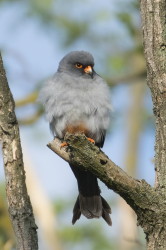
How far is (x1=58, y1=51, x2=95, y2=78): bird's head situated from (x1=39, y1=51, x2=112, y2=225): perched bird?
1.27 ft

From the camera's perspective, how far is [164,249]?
13.8 ft

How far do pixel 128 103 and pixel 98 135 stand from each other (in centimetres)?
910

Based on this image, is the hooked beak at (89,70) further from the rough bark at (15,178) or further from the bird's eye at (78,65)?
the rough bark at (15,178)

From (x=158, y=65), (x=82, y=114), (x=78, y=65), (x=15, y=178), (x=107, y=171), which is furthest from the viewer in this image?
(x=78, y=65)

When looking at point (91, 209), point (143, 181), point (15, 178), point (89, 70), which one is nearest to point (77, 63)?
point (89, 70)

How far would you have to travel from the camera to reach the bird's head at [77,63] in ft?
21.6

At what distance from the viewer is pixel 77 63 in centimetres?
675

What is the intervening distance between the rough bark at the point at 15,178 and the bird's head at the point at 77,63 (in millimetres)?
2084

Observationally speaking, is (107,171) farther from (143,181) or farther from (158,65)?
(158,65)

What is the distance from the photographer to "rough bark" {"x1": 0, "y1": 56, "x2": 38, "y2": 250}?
437cm

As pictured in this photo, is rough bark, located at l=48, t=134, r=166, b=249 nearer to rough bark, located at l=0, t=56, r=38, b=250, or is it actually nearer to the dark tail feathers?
rough bark, located at l=0, t=56, r=38, b=250

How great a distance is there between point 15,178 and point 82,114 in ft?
5.10

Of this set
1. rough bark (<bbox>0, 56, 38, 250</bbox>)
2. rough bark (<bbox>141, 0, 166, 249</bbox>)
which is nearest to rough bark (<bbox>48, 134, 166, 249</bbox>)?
rough bark (<bbox>141, 0, 166, 249</bbox>)

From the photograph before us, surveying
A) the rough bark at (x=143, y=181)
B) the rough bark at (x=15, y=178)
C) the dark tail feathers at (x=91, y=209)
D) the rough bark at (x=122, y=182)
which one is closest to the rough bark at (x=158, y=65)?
the rough bark at (x=143, y=181)
